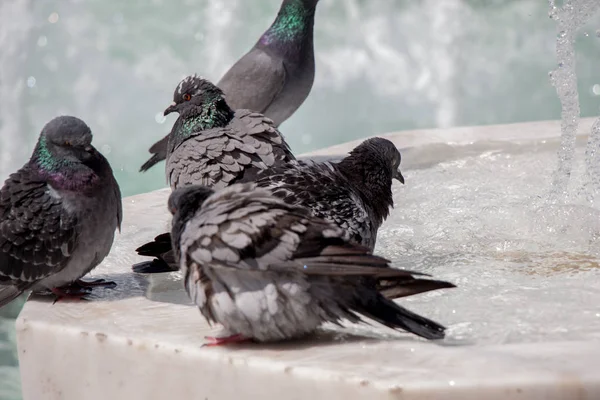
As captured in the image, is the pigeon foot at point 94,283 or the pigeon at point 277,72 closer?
the pigeon foot at point 94,283

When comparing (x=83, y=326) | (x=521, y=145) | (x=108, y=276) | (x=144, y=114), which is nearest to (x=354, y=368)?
(x=83, y=326)

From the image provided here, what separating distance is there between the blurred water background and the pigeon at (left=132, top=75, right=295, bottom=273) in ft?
21.0

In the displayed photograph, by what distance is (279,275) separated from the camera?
2.57 metres

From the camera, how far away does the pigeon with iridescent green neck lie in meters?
3.82

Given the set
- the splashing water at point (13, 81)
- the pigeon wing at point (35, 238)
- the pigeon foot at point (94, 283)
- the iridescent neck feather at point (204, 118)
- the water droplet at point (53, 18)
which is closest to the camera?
the pigeon wing at point (35, 238)

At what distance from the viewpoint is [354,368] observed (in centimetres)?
239

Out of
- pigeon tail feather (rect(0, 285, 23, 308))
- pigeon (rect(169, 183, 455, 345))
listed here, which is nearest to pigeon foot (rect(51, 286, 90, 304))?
pigeon tail feather (rect(0, 285, 23, 308))

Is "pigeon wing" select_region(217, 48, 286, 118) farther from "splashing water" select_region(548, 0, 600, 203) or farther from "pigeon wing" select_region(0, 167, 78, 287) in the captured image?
"pigeon wing" select_region(0, 167, 78, 287)

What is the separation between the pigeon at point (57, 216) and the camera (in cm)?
330

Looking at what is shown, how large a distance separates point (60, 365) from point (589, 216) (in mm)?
2382

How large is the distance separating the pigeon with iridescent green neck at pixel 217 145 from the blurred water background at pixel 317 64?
6.39m

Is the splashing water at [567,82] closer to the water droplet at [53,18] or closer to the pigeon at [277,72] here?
the pigeon at [277,72]

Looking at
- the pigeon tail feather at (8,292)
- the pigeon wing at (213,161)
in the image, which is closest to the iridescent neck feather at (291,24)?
the pigeon wing at (213,161)

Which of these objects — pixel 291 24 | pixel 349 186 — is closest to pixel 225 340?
pixel 349 186
